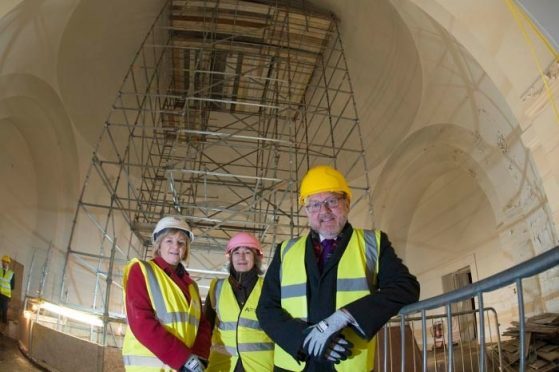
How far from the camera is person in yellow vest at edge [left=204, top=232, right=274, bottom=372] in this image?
350cm

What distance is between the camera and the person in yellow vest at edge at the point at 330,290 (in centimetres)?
209

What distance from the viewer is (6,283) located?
28.9ft

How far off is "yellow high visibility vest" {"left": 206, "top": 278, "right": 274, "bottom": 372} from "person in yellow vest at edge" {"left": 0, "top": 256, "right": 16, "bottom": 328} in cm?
665

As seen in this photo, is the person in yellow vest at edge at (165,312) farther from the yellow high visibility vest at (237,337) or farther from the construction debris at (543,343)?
the construction debris at (543,343)

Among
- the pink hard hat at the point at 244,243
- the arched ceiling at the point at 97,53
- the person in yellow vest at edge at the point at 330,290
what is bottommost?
the person in yellow vest at edge at the point at 330,290

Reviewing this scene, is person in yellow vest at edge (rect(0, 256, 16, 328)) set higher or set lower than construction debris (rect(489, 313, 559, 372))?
higher

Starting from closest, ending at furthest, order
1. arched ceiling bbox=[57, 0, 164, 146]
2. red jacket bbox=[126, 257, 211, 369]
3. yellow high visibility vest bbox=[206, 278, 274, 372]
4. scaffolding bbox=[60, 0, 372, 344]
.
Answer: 1. red jacket bbox=[126, 257, 211, 369]
2. yellow high visibility vest bbox=[206, 278, 274, 372]
3. arched ceiling bbox=[57, 0, 164, 146]
4. scaffolding bbox=[60, 0, 372, 344]

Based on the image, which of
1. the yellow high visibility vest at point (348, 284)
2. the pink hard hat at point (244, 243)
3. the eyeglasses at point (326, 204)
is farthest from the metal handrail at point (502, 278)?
the pink hard hat at point (244, 243)

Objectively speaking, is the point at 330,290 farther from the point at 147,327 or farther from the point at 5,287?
the point at 5,287

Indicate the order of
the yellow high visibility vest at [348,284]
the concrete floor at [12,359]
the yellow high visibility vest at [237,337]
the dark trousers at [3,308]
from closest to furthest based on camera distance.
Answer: the yellow high visibility vest at [348,284]
the yellow high visibility vest at [237,337]
the concrete floor at [12,359]
the dark trousers at [3,308]

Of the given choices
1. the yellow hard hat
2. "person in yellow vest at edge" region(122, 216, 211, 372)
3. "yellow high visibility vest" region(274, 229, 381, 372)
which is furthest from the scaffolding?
"yellow high visibility vest" region(274, 229, 381, 372)

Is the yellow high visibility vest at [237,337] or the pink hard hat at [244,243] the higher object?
the pink hard hat at [244,243]

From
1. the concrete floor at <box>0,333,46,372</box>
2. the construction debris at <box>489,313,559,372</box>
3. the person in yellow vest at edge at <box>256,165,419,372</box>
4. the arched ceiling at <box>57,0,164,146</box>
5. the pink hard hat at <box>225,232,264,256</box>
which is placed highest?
the arched ceiling at <box>57,0,164,146</box>

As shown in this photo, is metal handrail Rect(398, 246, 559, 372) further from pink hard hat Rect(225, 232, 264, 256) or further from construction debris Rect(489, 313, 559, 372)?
construction debris Rect(489, 313, 559, 372)
